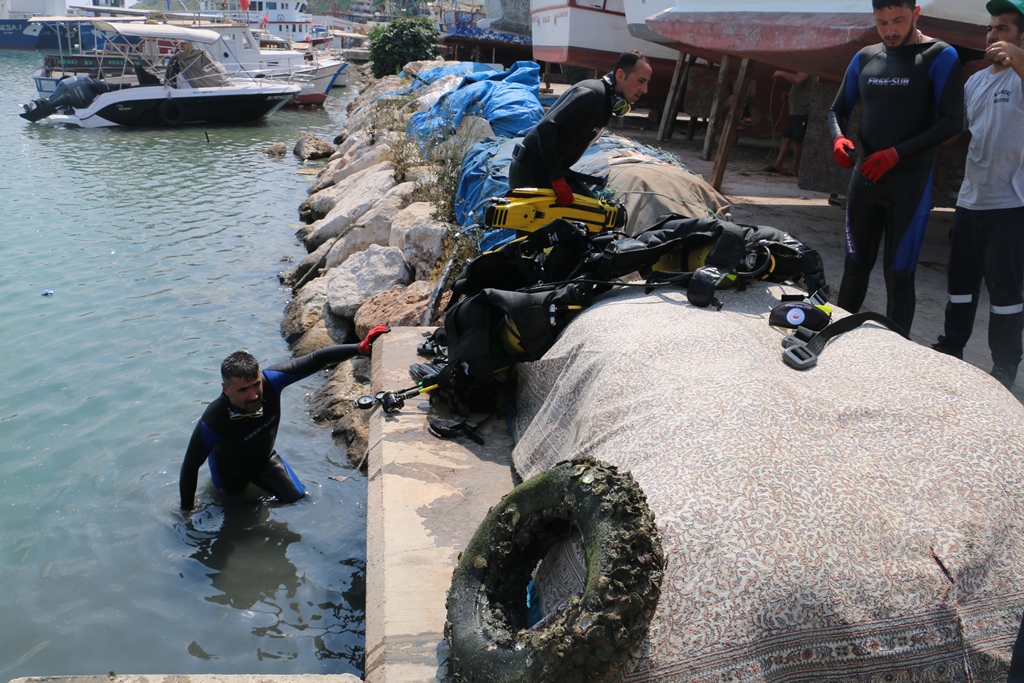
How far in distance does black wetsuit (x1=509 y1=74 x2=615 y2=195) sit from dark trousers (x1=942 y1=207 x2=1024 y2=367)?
7.67 ft

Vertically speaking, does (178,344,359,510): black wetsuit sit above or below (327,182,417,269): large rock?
below

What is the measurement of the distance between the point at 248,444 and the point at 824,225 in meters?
6.27

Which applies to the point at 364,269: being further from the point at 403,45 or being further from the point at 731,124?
the point at 403,45

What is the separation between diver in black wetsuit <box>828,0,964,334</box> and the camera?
4.58 meters

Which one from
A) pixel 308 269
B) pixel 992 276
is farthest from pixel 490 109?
pixel 992 276

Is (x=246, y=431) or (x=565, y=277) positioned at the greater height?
(x=565, y=277)

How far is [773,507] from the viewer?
239cm

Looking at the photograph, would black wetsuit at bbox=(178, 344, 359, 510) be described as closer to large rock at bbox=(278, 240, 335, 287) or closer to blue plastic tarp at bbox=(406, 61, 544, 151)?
blue plastic tarp at bbox=(406, 61, 544, 151)

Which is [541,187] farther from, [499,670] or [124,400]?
[124,400]

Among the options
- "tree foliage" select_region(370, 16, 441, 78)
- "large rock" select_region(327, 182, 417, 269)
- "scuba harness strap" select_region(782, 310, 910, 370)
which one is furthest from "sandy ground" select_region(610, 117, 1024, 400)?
"tree foliage" select_region(370, 16, 441, 78)

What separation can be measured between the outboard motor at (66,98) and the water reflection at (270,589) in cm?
2298

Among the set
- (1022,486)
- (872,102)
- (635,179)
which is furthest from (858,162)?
(1022,486)

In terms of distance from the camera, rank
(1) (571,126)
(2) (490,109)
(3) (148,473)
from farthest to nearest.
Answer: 1. (2) (490,109)
2. (3) (148,473)
3. (1) (571,126)

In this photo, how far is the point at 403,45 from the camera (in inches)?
1252
